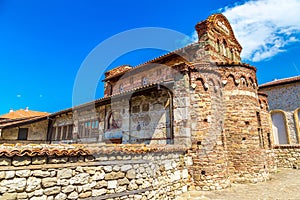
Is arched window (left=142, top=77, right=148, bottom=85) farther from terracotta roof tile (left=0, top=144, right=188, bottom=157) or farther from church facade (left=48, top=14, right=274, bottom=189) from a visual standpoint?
terracotta roof tile (left=0, top=144, right=188, bottom=157)

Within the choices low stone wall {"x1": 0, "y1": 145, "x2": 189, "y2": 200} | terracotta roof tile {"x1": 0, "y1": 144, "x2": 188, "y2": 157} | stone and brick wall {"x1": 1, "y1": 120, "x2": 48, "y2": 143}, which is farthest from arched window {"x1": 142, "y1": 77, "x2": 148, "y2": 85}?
stone and brick wall {"x1": 1, "y1": 120, "x2": 48, "y2": 143}

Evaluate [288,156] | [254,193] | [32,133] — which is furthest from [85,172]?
[32,133]

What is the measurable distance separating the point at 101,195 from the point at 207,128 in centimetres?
523

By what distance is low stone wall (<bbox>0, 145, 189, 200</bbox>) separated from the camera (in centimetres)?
359

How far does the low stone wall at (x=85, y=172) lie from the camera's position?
3586 millimetres

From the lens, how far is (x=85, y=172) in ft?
14.7

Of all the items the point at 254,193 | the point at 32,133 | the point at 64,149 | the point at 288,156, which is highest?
the point at 32,133

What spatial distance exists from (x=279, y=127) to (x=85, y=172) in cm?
1936

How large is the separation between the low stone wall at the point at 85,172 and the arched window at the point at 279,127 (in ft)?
51.5

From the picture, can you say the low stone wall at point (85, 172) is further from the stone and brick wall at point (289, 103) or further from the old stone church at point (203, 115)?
the stone and brick wall at point (289, 103)

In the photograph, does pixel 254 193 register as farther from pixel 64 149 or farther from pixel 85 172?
pixel 64 149

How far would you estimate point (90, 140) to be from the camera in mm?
12969

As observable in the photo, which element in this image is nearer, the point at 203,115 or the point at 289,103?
the point at 203,115

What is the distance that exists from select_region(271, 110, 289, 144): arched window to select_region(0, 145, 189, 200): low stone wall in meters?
15.7
